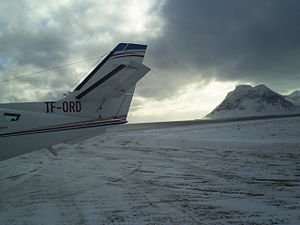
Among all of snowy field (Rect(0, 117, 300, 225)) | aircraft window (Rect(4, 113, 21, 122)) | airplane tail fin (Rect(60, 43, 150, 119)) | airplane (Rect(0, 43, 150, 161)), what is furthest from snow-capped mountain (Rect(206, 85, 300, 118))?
aircraft window (Rect(4, 113, 21, 122))

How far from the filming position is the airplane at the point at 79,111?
255 inches

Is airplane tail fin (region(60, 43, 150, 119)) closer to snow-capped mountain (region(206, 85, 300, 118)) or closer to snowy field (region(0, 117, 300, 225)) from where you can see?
snowy field (region(0, 117, 300, 225))

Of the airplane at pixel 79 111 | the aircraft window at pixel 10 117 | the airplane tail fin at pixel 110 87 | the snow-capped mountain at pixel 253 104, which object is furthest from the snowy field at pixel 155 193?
the snow-capped mountain at pixel 253 104

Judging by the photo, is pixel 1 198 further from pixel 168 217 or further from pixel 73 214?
pixel 168 217

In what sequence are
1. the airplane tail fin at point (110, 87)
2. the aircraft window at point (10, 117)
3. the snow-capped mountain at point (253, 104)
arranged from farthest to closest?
→ the snow-capped mountain at point (253, 104) → the airplane tail fin at point (110, 87) → the aircraft window at point (10, 117)

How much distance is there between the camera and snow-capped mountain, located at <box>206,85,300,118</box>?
145 metres

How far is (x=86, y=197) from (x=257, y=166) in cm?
767

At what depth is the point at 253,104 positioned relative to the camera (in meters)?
161

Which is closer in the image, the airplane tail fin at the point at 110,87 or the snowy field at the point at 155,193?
the snowy field at the point at 155,193

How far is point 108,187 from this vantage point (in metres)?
5.92

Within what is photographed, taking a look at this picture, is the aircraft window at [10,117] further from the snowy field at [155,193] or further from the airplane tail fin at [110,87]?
the snowy field at [155,193]

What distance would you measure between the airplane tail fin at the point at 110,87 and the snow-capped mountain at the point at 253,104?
463 ft

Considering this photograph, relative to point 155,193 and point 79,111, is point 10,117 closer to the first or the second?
point 79,111

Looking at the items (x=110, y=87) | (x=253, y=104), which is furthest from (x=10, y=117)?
(x=253, y=104)
